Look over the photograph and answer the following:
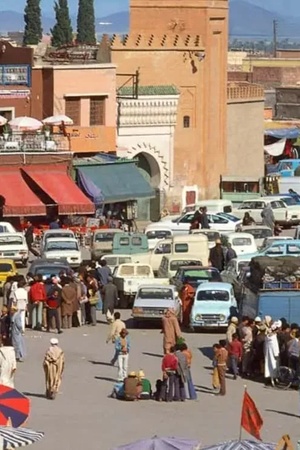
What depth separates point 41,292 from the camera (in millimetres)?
35062

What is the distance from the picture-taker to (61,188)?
54062 millimetres

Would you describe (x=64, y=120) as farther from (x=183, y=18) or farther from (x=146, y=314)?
(x=146, y=314)

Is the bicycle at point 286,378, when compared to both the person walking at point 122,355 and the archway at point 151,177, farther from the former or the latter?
the archway at point 151,177

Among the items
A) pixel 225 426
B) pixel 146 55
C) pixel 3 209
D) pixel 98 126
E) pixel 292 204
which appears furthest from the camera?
pixel 146 55

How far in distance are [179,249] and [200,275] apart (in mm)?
4511

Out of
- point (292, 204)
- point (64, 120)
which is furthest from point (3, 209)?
point (292, 204)

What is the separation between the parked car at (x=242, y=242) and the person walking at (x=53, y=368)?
1737 cm

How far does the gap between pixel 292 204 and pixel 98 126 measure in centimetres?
743

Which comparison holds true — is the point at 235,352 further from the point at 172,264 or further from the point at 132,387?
the point at 172,264

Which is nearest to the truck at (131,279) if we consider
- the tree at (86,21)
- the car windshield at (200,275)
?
the car windshield at (200,275)

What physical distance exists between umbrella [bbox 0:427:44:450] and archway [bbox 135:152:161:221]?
3994 cm

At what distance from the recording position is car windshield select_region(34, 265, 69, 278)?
129 feet

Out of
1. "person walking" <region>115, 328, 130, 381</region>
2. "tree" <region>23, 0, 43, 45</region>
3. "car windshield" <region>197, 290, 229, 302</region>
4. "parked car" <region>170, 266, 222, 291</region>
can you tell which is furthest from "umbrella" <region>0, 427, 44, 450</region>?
"tree" <region>23, 0, 43, 45</region>

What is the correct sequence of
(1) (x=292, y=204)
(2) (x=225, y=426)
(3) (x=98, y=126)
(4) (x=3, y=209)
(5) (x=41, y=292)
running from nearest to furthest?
(2) (x=225, y=426), (5) (x=41, y=292), (4) (x=3, y=209), (1) (x=292, y=204), (3) (x=98, y=126)
